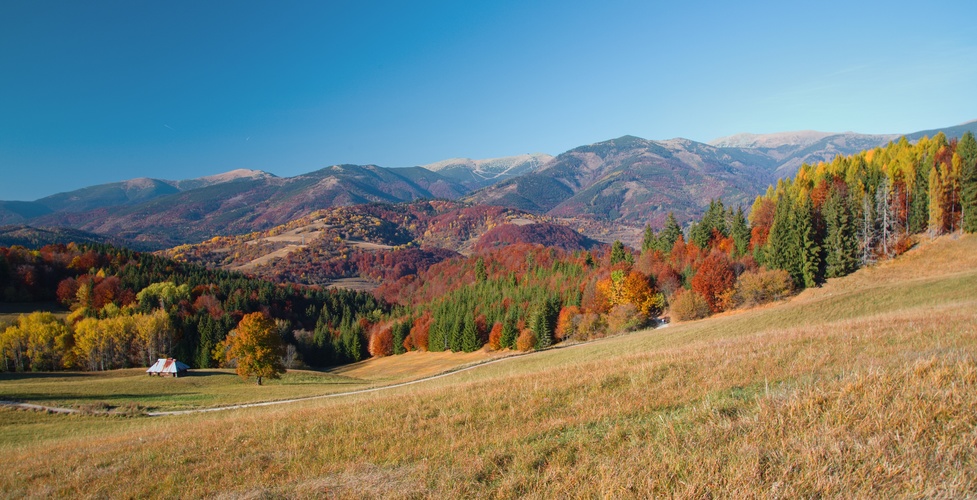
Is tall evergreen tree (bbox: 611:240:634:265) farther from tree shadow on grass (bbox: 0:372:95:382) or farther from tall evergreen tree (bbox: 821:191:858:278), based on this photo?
tree shadow on grass (bbox: 0:372:95:382)

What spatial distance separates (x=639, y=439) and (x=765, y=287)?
71181mm

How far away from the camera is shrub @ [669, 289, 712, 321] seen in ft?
227

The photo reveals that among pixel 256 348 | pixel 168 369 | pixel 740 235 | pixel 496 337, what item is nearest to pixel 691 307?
pixel 740 235

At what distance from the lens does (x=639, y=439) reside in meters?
6.50

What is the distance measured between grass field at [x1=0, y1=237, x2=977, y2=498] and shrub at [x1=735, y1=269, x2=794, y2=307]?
57260mm

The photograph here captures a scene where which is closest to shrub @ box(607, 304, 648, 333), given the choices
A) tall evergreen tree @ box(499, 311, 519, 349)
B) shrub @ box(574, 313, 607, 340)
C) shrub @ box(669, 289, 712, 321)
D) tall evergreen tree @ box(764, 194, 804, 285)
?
shrub @ box(574, 313, 607, 340)

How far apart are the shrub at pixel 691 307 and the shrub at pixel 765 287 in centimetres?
569

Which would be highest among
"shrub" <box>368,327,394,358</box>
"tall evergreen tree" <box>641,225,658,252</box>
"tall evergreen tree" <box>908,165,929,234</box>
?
"tall evergreen tree" <box>908,165,929,234</box>

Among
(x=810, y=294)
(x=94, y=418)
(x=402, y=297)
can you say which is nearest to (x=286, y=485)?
(x=94, y=418)

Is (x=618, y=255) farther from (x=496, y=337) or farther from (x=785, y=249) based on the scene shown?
(x=785, y=249)

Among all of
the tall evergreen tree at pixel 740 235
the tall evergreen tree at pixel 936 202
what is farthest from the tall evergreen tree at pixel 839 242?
the tall evergreen tree at pixel 740 235

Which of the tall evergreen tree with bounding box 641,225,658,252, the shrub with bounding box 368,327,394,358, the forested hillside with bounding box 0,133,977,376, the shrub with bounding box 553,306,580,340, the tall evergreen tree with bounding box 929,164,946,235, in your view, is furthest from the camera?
the shrub with bounding box 368,327,394,358

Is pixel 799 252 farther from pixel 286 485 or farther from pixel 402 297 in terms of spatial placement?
pixel 402 297

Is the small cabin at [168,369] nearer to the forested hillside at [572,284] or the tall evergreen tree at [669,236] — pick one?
the forested hillside at [572,284]
